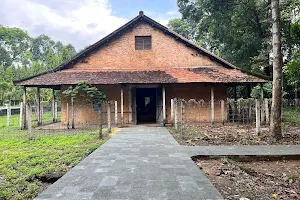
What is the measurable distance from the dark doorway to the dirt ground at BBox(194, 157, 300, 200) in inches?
467

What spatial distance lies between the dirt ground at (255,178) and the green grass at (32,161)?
3.07 meters

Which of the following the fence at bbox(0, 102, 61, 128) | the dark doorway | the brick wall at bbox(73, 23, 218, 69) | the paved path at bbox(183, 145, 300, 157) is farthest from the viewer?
the dark doorway

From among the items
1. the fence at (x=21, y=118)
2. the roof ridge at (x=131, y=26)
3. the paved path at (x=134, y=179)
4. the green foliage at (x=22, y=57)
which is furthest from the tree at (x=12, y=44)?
the paved path at (x=134, y=179)

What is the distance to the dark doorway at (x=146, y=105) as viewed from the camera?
18297mm

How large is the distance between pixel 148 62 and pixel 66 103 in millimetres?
5418

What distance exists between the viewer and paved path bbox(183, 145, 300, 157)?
6.87 metres

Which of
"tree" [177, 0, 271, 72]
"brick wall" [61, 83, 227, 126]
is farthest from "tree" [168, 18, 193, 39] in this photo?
"brick wall" [61, 83, 227, 126]

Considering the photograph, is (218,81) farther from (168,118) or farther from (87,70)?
(87,70)

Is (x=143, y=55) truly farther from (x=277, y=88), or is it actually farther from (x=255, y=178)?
(x=255, y=178)

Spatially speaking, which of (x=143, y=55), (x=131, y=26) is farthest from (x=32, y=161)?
(x=131, y=26)

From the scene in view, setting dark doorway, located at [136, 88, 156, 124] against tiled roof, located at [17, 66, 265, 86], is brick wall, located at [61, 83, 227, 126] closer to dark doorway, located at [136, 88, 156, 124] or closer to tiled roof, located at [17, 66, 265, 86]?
tiled roof, located at [17, 66, 265, 86]

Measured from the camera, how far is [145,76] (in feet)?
47.4

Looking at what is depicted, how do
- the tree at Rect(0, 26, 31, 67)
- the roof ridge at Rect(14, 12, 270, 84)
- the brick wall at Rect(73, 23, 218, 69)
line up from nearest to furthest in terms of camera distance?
the roof ridge at Rect(14, 12, 270, 84) < the brick wall at Rect(73, 23, 218, 69) < the tree at Rect(0, 26, 31, 67)

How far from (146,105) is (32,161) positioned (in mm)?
13116
